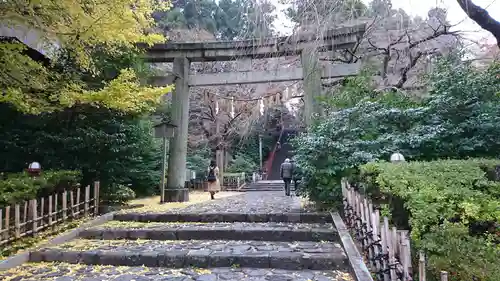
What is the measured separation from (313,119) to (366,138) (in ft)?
6.60

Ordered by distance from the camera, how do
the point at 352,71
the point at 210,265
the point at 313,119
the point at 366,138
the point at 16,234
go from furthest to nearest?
the point at 352,71, the point at 313,119, the point at 366,138, the point at 16,234, the point at 210,265

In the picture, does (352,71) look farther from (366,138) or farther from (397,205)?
(397,205)

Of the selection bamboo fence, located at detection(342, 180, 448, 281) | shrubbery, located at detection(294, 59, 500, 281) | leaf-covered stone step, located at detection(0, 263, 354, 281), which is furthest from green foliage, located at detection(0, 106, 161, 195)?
bamboo fence, located at detection(342, 180, 448, 281)

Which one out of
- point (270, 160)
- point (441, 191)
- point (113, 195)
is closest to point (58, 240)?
point (113, 195)

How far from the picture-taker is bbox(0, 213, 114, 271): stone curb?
16.1ft

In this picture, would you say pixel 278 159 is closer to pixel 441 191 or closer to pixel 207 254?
pixel 207 254

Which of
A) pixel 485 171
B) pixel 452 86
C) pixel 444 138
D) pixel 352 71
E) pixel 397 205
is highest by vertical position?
pixel 352 71

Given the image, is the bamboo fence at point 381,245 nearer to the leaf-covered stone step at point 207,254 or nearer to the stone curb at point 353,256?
the stone curb at point 353,256

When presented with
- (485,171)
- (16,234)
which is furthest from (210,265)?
(485,171)

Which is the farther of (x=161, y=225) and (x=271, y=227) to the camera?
(x=161, y=225)

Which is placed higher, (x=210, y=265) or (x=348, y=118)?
(x=348, y=118)

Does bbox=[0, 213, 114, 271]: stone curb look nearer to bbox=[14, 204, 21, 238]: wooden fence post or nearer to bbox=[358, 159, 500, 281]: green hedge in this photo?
bbox=[14, 204, 21, 238]: wooden fence post

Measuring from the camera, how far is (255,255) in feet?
16.3

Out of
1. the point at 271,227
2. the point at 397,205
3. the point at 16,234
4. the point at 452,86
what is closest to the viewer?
the point at 397,205
